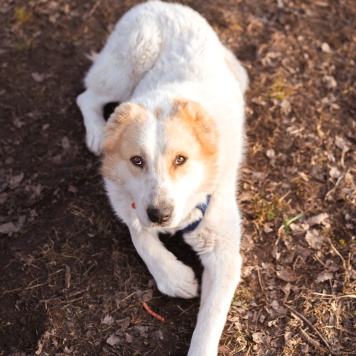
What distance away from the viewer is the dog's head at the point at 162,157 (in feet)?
11.5

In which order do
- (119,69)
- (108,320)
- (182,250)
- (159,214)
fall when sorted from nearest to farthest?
1. (159,214)
2. (108,320)
3. (182,250)
4. (119,69)

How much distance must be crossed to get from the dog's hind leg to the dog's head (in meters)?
1.25

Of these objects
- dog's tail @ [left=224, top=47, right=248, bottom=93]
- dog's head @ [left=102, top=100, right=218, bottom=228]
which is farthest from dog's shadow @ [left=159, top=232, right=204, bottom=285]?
dog's tail @ [left=224, top=47, right=248, bottom=93]

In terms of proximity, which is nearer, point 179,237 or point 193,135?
point 193,135

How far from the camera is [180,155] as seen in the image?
3609 mm

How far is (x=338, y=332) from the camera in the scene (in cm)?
390

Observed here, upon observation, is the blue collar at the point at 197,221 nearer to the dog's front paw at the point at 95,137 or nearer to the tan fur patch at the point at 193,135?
the tan fur patch at the point at 193,135

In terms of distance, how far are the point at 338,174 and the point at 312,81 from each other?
4.83 feet

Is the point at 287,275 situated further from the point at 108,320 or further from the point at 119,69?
the point at 119,69

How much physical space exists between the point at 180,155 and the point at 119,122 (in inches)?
23.9

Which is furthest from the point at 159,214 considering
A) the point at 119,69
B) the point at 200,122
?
the point at 119,69

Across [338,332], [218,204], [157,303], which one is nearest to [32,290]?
[157,303]

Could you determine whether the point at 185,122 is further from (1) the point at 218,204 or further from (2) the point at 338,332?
(2) the point at 338,332

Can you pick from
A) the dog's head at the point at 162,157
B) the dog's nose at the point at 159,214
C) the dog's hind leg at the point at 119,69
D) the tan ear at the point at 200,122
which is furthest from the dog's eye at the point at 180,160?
the dog's hind leg at the point at 119,69
